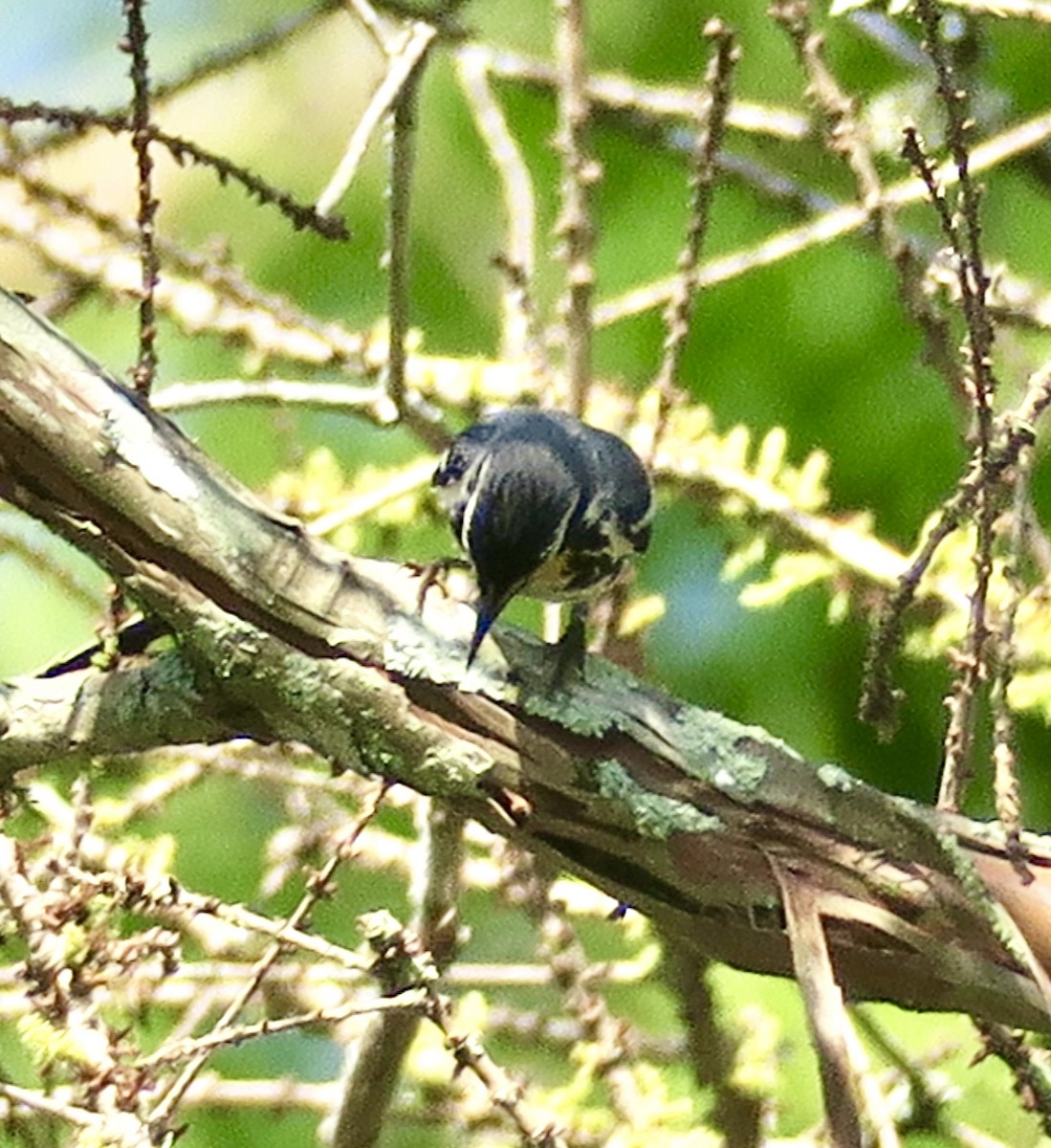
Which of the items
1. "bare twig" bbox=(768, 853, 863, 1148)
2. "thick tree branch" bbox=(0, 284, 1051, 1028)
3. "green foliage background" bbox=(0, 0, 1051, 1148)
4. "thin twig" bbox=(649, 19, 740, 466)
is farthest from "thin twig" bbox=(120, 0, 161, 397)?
"green foliage background" bbox=(0, 0, 1051, 1148)

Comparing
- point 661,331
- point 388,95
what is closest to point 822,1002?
point 388,95


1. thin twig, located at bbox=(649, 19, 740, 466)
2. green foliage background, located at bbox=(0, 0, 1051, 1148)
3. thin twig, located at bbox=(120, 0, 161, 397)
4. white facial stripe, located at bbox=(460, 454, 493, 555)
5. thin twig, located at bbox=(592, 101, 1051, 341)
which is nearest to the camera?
thin twig, located at bbox=(120, 0, 161, 397)

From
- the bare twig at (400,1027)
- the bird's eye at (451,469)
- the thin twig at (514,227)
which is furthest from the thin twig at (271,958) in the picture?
the thin twig at (514,227)

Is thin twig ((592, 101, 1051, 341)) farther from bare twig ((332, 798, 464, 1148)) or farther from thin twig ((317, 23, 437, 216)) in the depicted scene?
bare twig ((332, 798, 464, 1148))

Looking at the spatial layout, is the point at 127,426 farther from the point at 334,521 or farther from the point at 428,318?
the point at 428,318

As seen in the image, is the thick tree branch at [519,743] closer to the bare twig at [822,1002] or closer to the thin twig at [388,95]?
the bare twig at [822,1002]

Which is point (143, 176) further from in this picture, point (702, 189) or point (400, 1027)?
point (400, 1027)
